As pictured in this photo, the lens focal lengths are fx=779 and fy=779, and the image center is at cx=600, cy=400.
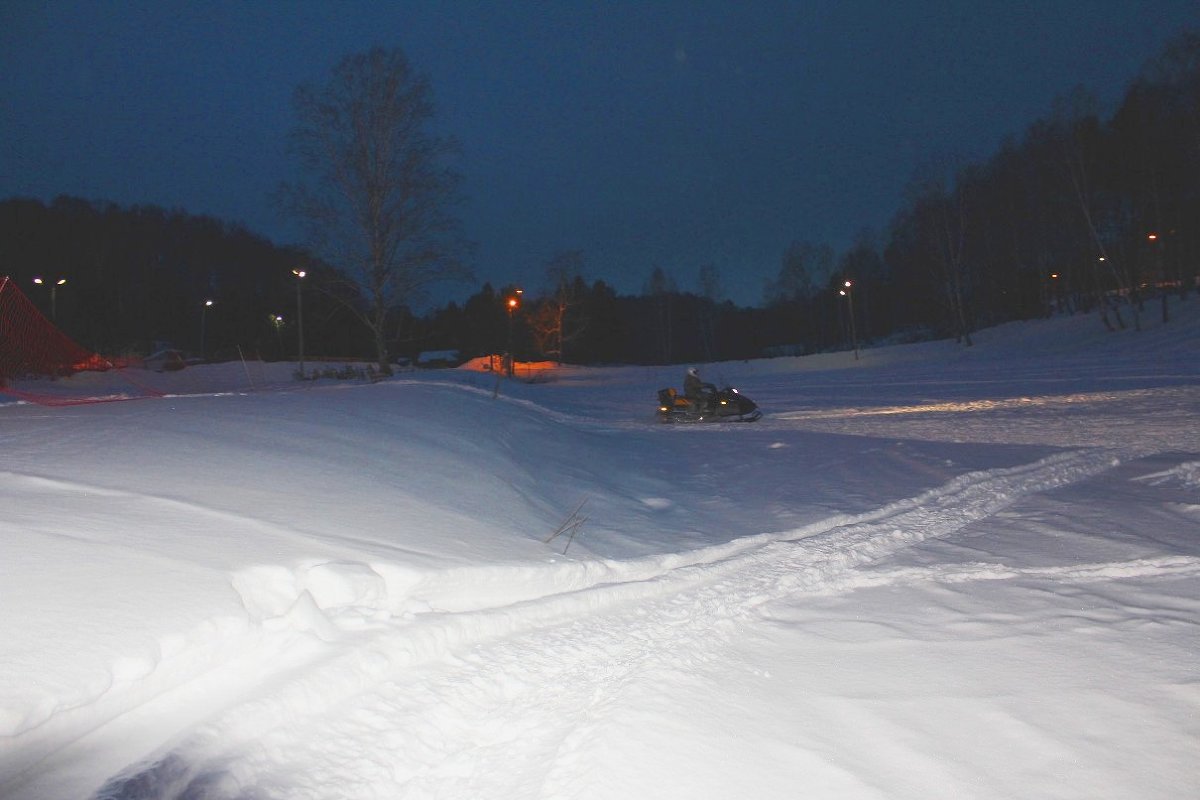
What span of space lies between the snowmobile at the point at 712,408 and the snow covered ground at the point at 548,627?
1004 cm

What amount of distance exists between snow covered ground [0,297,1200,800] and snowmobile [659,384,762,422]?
10044 millimetres

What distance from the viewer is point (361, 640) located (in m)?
4.65

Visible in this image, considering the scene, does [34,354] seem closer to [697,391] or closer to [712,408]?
[697,391]

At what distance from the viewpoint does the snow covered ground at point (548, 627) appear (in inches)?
138

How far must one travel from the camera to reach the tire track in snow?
3393 millimetres

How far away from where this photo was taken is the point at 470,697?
4.23m

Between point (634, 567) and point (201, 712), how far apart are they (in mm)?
4094

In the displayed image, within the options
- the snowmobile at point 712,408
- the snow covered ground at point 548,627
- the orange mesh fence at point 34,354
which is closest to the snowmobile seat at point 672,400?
the snowmobile at point 712,408

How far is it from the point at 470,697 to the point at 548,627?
4.17ft

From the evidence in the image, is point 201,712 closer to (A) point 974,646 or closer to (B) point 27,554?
(B) point 27,554

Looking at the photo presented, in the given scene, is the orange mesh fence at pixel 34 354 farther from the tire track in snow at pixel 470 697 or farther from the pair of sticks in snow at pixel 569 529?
the tire track in snow at pixel 470 697

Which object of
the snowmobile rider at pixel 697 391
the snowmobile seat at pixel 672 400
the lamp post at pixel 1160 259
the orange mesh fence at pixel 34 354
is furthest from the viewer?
the lamp post at pixel 1160 259

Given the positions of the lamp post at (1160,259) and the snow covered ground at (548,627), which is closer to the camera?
the snow covered ground at (548,627)

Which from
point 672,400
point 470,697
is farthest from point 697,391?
point 470,697
